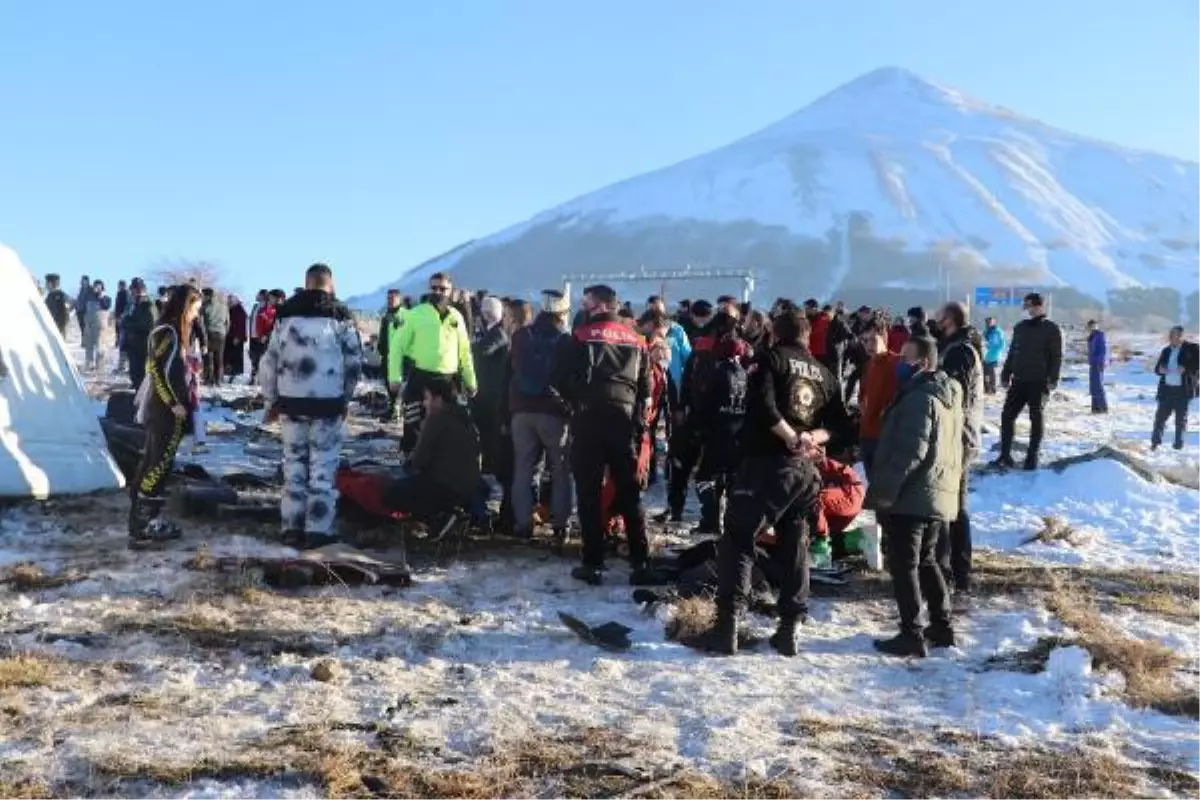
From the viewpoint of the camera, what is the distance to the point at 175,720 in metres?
4.09

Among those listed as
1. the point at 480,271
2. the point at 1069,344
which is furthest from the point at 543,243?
the point at 1069,344

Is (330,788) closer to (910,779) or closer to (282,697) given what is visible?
(282,697)

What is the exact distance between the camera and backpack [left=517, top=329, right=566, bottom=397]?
7.36m

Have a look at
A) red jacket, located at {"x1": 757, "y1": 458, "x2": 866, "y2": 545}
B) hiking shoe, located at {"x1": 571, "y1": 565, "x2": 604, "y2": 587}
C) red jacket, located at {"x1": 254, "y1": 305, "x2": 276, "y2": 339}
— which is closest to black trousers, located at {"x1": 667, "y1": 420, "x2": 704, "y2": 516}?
red jacket, located at {"x1": 757, "y1": 458, "x2": 866, "y2": 545}

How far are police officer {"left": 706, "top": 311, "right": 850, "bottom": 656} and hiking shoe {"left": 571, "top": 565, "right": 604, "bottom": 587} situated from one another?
1.37 metres

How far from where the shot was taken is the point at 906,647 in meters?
5.40

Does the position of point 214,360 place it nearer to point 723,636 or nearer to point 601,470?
point 601,470

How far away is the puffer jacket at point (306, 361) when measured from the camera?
22.3 feet

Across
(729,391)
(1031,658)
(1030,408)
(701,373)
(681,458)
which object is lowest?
(1031,658)

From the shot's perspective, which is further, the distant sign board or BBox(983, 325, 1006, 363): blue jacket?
the distant sign board

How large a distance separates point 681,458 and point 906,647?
3.42 meters

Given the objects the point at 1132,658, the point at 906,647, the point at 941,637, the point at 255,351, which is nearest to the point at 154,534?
the point at 906,647

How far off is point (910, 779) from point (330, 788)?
2102mm

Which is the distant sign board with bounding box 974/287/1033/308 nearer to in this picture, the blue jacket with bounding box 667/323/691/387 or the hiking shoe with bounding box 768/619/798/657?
the blue jacket with bounding box 667/323/691/387
